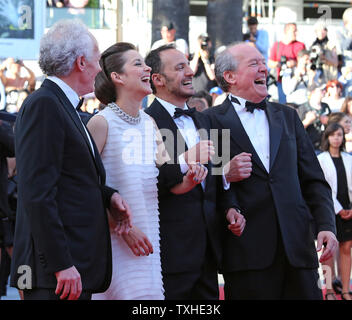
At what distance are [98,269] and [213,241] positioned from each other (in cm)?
95

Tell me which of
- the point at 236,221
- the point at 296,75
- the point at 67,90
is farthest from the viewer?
the point at 296,75

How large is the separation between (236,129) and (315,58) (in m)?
7.14

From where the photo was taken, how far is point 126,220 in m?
3.48

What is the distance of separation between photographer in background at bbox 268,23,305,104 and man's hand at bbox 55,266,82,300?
26.7 ft

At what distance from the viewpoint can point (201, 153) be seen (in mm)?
3623

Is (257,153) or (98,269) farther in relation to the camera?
(257,153)

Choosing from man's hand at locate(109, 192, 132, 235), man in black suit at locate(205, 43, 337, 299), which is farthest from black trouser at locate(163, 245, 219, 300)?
man's hand at locate(109, 192, 132, 235)

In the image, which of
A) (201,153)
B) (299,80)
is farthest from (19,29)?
(299,80)

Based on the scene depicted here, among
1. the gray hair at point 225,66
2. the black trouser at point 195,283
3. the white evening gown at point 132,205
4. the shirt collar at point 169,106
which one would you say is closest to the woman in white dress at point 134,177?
the white evening gown at point 132,205

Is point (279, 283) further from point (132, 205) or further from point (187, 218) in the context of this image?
point (132, 205)

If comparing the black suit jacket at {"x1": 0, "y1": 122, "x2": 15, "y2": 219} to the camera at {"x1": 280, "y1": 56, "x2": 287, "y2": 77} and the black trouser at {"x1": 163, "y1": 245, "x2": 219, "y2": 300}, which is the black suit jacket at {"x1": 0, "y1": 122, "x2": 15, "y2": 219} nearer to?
the black trouser at {"x1": 163, "y1": 245, "x2": 219, "y2": 300}
